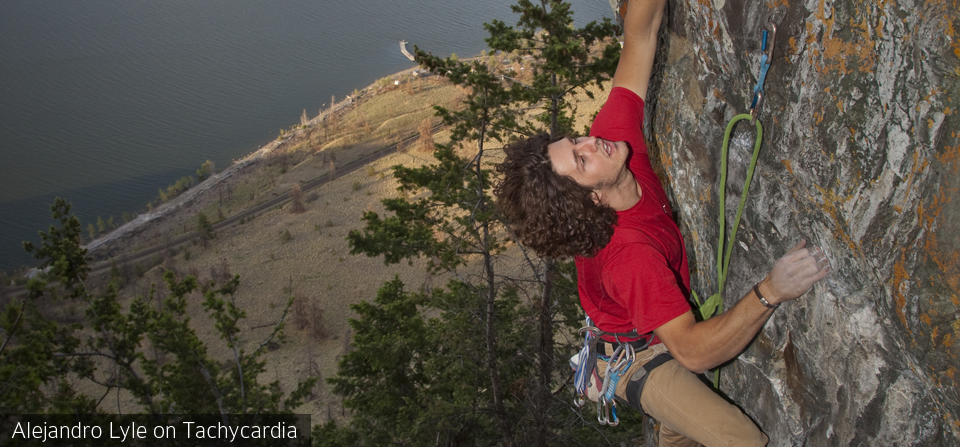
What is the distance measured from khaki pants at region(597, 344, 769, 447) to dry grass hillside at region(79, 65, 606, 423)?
13721mm

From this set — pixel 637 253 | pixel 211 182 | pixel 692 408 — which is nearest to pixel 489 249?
pixel 692 408

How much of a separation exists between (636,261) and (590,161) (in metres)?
0.42

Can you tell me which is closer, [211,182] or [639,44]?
[639,44]

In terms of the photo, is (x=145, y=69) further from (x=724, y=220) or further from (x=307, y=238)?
(x=724, y=220)

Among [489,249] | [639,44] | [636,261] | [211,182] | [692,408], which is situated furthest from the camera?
[211,182]

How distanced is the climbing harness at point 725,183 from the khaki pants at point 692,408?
0.19 meters

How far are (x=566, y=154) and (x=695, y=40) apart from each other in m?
0.69

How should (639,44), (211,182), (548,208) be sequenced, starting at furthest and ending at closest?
(211,182), (639,44), (548,208)

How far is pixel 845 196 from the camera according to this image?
1.84 metres

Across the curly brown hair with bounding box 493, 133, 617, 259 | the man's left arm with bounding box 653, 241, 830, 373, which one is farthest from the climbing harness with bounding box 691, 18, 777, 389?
the curly brown hair with bounding box 493, 133, 617, 259

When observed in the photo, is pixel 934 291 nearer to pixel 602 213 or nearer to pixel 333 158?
pixel 602 213

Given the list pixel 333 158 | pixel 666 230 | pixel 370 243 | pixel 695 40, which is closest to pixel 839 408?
pixel 666 230

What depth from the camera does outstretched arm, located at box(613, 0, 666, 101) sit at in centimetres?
261

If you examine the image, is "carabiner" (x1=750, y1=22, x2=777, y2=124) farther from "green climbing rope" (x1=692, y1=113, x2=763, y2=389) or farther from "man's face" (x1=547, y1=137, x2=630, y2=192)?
"man's face" (x1=547, y1=137, x2=630, y2=192)
